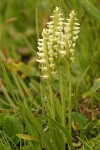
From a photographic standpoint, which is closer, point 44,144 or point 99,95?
point 44,144

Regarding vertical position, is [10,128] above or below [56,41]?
below

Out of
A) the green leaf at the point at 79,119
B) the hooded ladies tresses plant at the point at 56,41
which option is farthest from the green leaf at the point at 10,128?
the hooded ladies tresses plant at the point at 56,41

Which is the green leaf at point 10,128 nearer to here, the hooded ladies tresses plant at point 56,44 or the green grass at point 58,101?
the green grass at point 58,101

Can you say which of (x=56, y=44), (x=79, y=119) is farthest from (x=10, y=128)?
(x=56, y=44)

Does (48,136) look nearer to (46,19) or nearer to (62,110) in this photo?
(62,110)

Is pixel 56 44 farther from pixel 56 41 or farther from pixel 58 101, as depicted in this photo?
pixel 58 101

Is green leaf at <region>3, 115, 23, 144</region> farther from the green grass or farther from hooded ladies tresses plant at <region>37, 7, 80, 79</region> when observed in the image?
hooded ladies tresses plant at <region>37, 7, 80, 79</region>

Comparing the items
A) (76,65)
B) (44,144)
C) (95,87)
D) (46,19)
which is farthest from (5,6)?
(44,144)

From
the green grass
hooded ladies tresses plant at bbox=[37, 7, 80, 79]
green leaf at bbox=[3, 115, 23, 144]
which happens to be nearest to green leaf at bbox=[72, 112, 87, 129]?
the green grass
